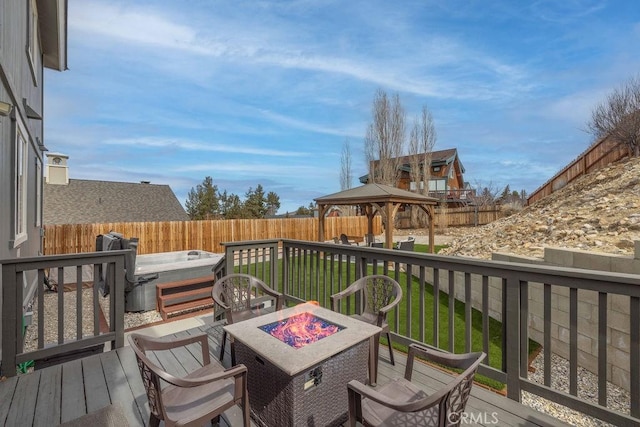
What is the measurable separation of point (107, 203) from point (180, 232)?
7.62 meters

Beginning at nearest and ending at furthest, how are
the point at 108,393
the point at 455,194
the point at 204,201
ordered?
the point at 108,393 < the point at 455,194 < the point at 204,201

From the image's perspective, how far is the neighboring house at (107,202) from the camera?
15.8 metres

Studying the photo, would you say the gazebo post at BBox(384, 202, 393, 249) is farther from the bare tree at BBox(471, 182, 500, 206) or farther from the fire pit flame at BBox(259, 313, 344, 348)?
the bare tree at BBox(471, 182, 500, 206)

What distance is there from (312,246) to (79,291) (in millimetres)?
2553

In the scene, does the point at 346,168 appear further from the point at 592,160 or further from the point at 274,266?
the point at 274,266

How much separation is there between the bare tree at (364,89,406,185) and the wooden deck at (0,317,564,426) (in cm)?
1934

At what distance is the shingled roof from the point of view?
1580cm

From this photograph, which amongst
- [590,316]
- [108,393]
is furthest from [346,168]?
[108,393]

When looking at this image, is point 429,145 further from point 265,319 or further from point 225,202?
point 265,319

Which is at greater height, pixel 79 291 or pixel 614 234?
pixel 614 234

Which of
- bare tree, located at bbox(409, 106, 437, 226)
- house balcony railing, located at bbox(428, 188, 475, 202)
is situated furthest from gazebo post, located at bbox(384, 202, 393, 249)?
house balcony railing, located at bbox(428, 188, 475, 202)

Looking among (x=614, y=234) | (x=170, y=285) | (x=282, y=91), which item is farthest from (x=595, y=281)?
(x=282, y=91)

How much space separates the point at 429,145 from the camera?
72.8ft

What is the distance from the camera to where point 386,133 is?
21578 millimetres
